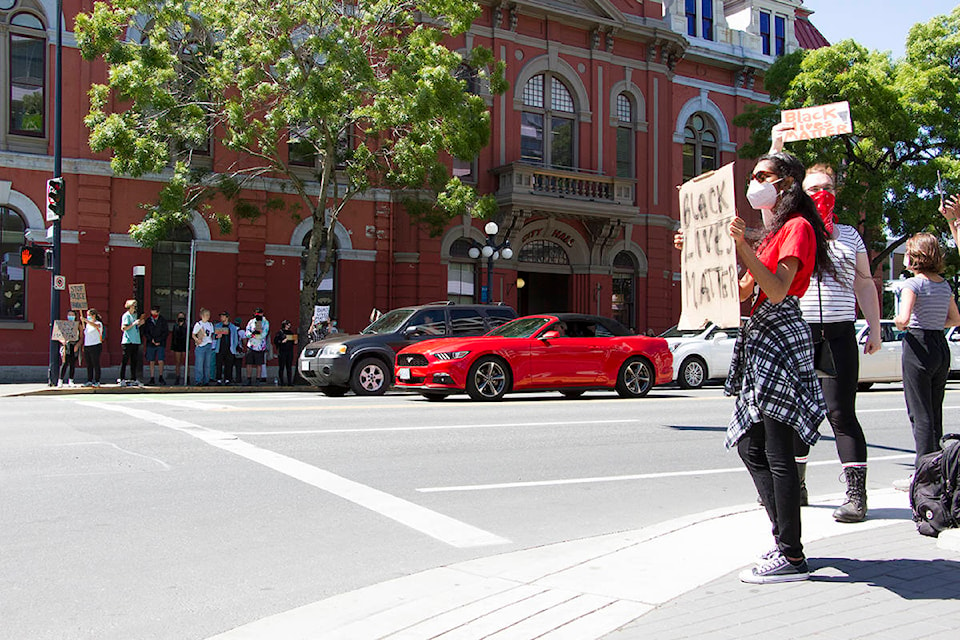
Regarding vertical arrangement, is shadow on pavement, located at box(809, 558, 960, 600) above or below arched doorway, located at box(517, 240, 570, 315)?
below

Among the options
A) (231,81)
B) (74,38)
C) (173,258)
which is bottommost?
(173,258)

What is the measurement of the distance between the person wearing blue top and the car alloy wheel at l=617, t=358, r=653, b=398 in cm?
1002

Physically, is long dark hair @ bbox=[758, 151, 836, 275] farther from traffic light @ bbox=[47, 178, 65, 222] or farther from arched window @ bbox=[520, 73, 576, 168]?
arched window @ bbox=[520, 73, 576, 168]

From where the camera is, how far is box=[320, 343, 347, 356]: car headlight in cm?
1720

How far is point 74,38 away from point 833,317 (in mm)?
22051

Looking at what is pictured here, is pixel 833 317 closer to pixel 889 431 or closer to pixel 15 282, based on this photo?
pixel 889 431

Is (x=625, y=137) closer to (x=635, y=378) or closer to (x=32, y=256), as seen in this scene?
(x=635, y=378)

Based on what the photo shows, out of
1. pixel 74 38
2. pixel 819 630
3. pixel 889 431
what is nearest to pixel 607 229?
pixel 74 38

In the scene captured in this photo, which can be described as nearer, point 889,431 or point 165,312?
point 889,431

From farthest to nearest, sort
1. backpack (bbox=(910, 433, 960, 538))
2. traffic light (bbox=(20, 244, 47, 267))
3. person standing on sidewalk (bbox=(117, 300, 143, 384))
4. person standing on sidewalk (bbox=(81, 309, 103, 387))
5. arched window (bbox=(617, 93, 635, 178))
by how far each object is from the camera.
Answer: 1. arched window (bbox=(617, 93, 635, 178))
2. person standing on sidewalk (bbox=(117, 300, 143, 384))
3. person standing on sidewalk (bbox=(81, 309, 103, 387))
4. traffic light (bbox=(20, 244, 47, 267))
5. backpack (bbox=(910, 433, 960, 538))

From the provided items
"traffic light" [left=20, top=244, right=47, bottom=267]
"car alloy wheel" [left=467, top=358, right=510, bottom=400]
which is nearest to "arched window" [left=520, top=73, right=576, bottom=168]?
"traffic light" [left=20, top=244, right=47, bottom=267]

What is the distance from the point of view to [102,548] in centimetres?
544

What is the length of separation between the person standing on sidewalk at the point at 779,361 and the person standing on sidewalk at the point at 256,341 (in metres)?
18.7

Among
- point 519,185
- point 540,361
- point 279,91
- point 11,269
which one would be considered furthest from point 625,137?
point 11,269
